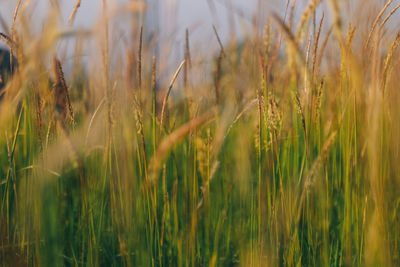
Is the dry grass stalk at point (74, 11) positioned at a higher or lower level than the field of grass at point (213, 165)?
higher

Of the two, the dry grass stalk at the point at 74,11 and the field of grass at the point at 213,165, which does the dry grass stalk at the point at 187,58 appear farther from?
the dry grass stalk at the point at 74,11

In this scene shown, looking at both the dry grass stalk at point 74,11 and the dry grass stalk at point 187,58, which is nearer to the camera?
the dry grass stalk at point 74,11

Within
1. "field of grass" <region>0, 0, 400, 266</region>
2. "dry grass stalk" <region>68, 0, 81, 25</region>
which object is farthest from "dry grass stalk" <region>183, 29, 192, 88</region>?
"dry grass stalk" <region>68, 0, 81, 25</region>

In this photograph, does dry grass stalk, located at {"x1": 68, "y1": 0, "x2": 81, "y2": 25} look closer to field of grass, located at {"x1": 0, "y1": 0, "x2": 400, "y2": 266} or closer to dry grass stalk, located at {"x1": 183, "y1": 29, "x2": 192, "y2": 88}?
field of grass, located at {"x1": 0, "y1": 0, "x2": 400, "y2": 266}

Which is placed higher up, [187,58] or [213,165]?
[187,58]

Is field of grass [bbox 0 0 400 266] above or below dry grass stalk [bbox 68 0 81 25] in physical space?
below

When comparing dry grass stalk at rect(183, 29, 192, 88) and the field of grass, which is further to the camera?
dry grass stalk at rect(183, 29, 192, 88)

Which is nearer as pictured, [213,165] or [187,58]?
[213,165]

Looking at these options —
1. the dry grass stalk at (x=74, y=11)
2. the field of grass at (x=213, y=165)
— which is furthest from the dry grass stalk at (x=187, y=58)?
the dry grass stalk at (x=74, y=11)

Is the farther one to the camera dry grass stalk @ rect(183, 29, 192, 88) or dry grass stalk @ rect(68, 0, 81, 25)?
dry grass stalk @ rect(183, 29, 192, 88)

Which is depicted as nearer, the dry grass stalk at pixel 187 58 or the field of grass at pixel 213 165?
the field of grass at pixel 213 165

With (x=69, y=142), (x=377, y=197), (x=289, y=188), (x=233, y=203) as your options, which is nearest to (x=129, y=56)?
(x=69, y=142)

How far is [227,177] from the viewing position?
1374 mm

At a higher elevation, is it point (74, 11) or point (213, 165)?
point (74, 11)
